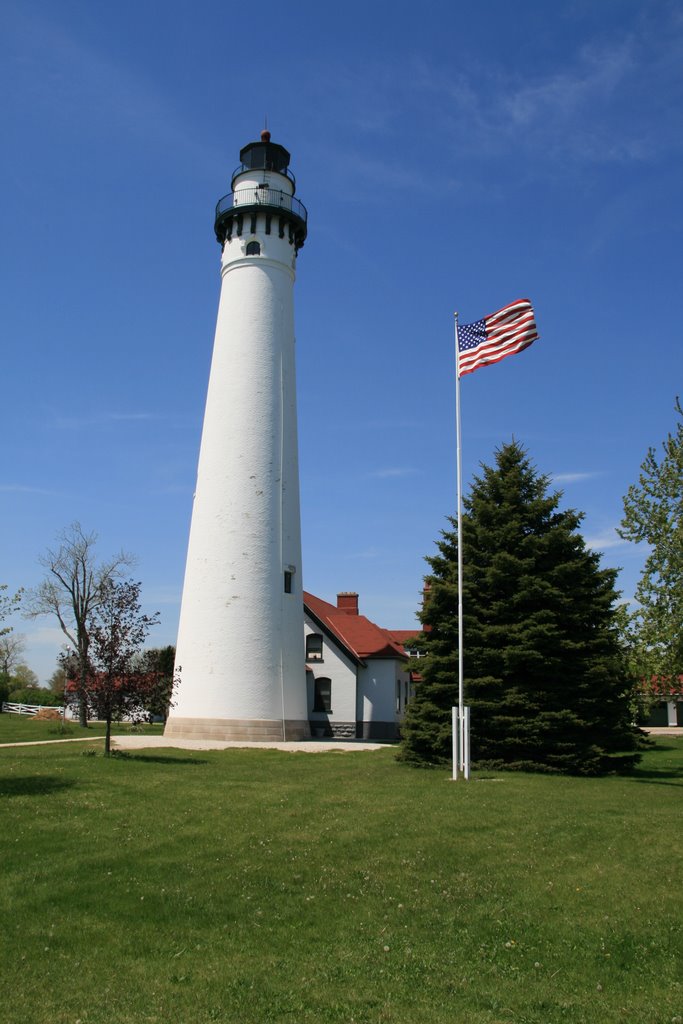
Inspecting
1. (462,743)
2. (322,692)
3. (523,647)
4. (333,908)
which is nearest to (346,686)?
(322,692)

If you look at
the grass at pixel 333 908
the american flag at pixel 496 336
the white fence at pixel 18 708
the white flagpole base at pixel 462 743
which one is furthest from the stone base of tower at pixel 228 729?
the white fence at pixel 18 708

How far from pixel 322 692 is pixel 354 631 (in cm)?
445

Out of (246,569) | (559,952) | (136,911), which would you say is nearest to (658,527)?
(246,569)

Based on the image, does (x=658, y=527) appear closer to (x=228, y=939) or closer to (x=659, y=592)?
(x=659, y=592)

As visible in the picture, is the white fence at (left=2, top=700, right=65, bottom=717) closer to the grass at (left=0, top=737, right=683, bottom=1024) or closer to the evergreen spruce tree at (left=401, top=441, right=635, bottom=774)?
the evergreen spruce tree at (left=401, top=441, right=635, bottom=774)

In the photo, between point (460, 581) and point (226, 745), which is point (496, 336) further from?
point (226, 745)

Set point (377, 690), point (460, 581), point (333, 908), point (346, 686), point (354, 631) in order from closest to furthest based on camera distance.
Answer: point (333, 908), point (460, 581), point (346, 686), point (377, 690), point (354, 631)

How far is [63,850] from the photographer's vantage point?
10.8 meters

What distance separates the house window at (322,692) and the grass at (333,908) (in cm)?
2206

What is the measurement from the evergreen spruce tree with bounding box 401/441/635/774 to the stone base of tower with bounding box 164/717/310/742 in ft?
26.2

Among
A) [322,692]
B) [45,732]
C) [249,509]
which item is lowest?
[45,732]

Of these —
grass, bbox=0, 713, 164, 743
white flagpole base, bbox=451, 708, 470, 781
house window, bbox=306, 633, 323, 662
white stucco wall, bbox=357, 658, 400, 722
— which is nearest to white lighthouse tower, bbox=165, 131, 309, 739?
grass, bbox=0, 713, 164, 743

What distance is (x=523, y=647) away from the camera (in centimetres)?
2141

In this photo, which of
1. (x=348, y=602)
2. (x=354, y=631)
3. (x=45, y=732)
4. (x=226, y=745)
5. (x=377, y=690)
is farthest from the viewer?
(x=348, y=602)
